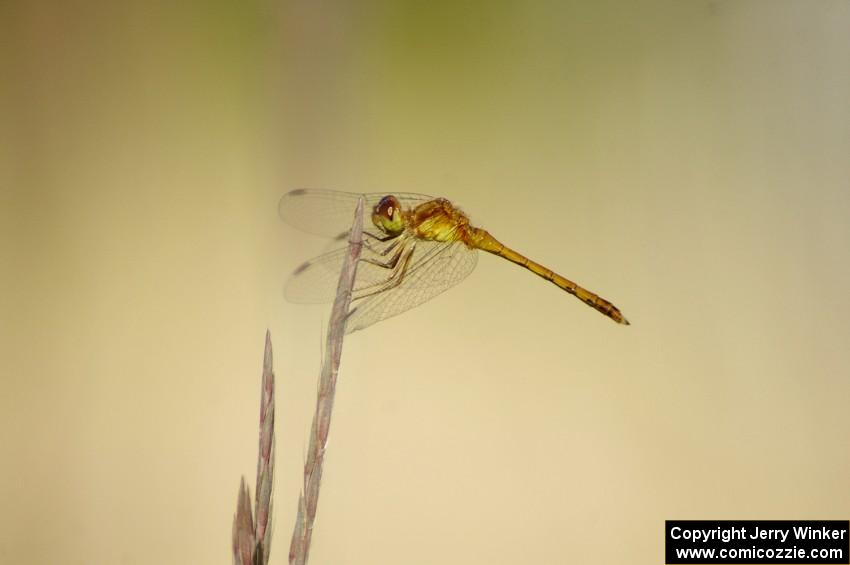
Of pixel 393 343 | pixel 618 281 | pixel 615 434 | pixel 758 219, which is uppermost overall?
pixel 758 219

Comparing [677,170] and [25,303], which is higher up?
[677,170]

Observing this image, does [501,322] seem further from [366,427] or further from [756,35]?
[756,35]

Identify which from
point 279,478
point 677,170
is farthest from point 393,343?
point 677,170

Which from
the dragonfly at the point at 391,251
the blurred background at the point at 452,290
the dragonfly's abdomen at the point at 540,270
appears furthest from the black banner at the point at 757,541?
the dragonfly at the point at 391,251

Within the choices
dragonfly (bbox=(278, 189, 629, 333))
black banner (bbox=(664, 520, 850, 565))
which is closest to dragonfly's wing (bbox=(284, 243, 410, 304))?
dragonfly (bbox=(278, 189, 629, 333))

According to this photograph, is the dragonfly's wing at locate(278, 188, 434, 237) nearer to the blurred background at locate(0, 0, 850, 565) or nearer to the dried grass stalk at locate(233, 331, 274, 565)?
the blurred background at locate(0, 0, 850, 565)

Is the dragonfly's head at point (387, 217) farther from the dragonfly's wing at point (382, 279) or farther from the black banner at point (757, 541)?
the black banner at point (757, 541)
